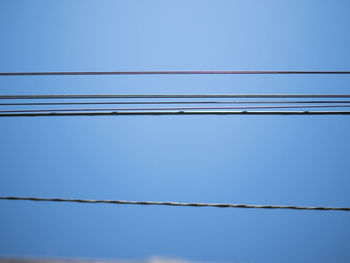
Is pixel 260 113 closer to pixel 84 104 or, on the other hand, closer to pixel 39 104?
pixel 84 104

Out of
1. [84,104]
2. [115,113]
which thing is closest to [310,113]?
[115,113]

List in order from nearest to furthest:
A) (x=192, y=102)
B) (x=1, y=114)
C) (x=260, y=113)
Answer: (x=260, y=113)
(x=1, y=114)
(x=192, y=102)

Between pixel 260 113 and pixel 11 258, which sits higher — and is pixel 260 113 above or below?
above

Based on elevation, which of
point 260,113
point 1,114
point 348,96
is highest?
point 348,96

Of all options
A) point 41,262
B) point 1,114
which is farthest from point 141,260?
point 1,114

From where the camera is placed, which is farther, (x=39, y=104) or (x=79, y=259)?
(x=79, y=259)

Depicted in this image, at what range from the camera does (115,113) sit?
2504 millimetres

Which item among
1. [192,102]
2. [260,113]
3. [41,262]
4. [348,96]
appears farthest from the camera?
[41,262]

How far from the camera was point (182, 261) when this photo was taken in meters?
3.95

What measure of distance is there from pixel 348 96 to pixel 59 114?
4560 millimetres

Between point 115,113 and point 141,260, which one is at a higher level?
point 115,113

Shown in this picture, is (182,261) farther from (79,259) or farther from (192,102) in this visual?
(192,102)

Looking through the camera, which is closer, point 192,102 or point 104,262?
point 192,102

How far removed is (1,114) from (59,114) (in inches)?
39.0
